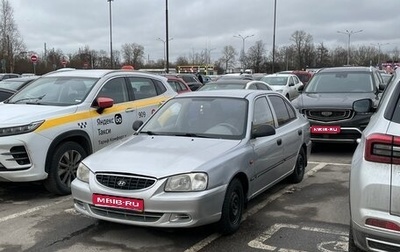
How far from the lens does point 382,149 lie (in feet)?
10.4

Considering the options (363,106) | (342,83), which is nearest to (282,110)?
(363,106)

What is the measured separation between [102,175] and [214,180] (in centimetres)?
111

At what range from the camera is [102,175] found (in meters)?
4.69

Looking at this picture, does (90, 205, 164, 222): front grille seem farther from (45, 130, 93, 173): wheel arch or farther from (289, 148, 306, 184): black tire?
(289, 148, 306, 184): black tire

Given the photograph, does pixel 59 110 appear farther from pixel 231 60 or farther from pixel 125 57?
pixel 231 60

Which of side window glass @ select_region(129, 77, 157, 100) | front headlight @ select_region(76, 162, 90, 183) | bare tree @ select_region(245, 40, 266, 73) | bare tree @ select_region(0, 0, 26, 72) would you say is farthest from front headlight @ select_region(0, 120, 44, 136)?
bare tree @ select_region(245, 40, 266, 73)

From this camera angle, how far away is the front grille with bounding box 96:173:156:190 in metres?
4.46

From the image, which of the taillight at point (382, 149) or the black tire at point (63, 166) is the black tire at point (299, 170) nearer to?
the black tire at point (63, 166)

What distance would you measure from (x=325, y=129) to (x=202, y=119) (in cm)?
453

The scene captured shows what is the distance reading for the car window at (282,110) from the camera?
259 inches

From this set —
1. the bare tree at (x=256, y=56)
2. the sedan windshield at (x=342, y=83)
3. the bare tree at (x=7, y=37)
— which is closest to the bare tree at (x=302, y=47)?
the bare tree at (x=256, y=56)

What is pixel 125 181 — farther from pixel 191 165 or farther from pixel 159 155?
pixel 191 165

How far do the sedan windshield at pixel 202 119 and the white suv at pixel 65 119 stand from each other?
135 centimetres

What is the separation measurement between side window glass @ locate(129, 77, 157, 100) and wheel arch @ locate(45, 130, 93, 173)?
4.78ft
